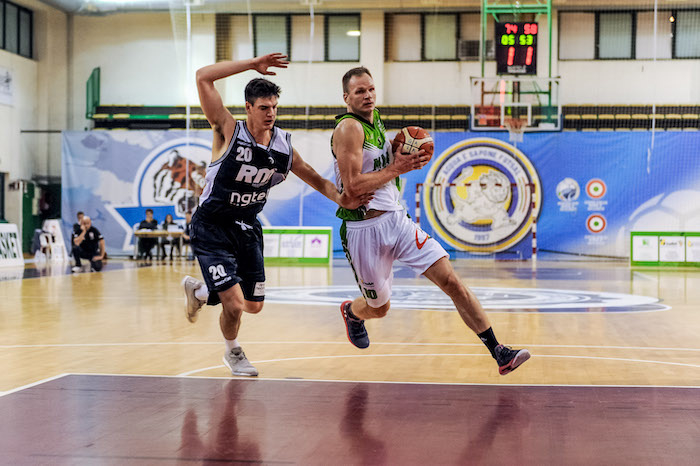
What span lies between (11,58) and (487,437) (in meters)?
23.4

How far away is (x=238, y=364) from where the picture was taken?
519 centimetres

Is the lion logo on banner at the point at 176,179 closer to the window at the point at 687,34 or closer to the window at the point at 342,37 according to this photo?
the window at the point at 342,37

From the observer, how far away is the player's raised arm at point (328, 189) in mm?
4922

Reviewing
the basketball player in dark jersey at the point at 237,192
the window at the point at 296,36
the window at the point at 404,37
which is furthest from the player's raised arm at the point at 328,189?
the window at the point at 404,37

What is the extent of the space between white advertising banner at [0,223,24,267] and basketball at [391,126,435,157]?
46.2ft

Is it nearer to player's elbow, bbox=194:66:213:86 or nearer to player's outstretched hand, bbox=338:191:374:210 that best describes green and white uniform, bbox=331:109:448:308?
player's outstretched hand, bbox=338:191:374:210

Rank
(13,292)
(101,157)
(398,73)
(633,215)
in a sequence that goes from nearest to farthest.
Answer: (13,292) → (633,215) → (101,157) → (398,73)

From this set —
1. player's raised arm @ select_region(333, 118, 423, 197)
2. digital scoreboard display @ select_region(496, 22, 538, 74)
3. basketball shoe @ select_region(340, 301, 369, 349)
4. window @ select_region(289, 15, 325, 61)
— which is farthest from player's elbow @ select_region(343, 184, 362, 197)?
window @ select_region(289, 15, 325, 61)

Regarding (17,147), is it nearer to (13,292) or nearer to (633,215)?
(13,292)

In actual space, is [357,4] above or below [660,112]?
above

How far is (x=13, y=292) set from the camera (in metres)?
11.5

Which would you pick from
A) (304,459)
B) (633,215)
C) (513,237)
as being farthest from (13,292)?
(633,215)

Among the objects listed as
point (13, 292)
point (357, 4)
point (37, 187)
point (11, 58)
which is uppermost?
point (357, 4)

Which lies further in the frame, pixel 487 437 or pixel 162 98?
pixel 162 98
